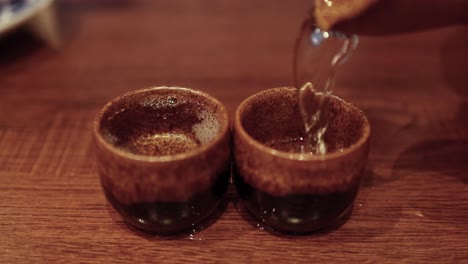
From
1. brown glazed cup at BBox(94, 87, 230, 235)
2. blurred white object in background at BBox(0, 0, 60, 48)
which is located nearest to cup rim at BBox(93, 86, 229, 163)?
brown glazed cup at BBox(94, 87, 230, 235)

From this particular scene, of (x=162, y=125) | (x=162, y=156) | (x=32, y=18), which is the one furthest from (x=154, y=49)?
(x=162, y=156)

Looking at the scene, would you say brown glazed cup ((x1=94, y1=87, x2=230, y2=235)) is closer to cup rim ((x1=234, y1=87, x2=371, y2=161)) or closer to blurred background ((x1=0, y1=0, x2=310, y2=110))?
cup rim ((x1=234, y1=87, x2=371, y2=161))

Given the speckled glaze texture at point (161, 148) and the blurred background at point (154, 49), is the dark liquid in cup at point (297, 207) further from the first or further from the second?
the blurred background at point (154, 49)

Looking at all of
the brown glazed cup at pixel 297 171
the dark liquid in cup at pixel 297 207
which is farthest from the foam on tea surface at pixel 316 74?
the dark liquid in cup at pixel 297 207

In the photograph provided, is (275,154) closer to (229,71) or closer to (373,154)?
(373,154)

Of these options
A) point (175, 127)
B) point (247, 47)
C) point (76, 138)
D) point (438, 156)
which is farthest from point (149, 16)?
point (438, 156)
